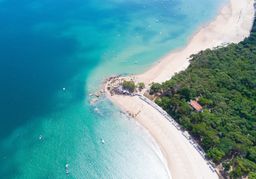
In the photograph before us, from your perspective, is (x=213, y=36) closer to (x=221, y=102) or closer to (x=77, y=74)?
(x=221, y=102)

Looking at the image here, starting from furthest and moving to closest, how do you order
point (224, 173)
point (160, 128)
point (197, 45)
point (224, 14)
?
1. point (224, 14)
2. point (197, 45)
3. point (160, 128)
4. point (224, 173)

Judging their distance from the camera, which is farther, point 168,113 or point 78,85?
point 78,85

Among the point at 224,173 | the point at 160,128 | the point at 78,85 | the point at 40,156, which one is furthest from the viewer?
the point at 78,85

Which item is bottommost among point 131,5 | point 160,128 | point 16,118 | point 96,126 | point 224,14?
point 16,118

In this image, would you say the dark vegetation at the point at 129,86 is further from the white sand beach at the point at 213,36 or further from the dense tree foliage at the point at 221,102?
the white sand beach at the point at 213,36

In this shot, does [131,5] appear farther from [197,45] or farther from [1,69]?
[1,69]

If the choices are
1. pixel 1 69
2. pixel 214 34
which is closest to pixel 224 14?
pixel 214 34

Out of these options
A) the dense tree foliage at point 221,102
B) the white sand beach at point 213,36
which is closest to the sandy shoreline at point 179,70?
the white sand beach at point 213,36
